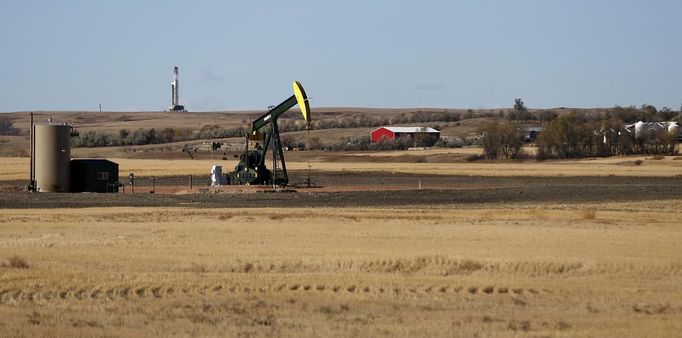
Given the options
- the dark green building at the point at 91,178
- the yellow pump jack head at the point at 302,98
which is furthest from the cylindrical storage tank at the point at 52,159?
the yellow pump jack head at the point at 302,98

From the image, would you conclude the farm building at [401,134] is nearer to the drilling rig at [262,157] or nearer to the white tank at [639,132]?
the white tank at [639,132]

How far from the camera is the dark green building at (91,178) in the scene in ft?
167

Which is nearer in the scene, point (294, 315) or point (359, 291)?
point (294, 315)

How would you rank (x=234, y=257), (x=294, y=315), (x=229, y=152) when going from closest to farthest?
1. (x=294, y=315)
2. (x=234, y=257)
3. (x=229, y=152)

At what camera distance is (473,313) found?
14523 millimetres

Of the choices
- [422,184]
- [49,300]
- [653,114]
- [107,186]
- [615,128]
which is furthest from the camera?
[653,114]

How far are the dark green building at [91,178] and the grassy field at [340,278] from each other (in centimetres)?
2127

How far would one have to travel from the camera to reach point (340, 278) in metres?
17.5

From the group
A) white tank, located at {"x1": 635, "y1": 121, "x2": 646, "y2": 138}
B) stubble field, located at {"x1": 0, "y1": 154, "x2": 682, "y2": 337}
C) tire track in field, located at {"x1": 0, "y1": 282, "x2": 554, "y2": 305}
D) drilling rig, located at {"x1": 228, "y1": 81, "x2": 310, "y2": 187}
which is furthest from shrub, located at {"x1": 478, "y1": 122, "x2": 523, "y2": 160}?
tire track in field, located at {"x1": 0, "y1": 282, "x2": 554, "y2": 305}

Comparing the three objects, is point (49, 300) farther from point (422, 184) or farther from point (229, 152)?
point (229, 152)

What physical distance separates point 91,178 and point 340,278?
35.4 meters

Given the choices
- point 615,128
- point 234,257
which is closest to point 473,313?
point 234,257

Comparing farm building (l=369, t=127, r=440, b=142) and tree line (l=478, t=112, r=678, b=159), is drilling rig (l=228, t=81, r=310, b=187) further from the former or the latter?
farm building (l=369, t=127, r=440, b=142)

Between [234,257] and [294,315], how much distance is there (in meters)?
6.31
